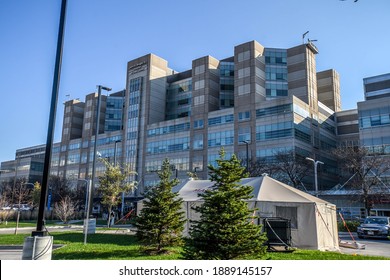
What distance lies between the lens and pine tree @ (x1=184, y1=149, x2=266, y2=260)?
970 cm

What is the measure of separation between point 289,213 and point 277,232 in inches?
116

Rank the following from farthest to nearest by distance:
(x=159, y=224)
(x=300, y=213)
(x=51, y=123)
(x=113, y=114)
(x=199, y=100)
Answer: (x=113, y=114)
(x=199, y=100)
(x=300, y=213)
(x=159, y=224)
(x=51, y=123)

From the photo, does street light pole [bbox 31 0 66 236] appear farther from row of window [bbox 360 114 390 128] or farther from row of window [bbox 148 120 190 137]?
row of window [bbox 148 120 190 137]

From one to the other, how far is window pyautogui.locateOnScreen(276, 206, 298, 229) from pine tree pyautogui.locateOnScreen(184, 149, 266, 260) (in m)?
8.17

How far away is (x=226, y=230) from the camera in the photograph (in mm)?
9719

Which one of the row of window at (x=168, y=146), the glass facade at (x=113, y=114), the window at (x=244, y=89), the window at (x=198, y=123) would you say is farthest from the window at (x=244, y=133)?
the glass facade at (x=113, y=114)

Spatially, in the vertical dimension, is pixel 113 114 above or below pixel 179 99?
above

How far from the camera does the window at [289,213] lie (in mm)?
17812

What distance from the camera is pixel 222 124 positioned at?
68.6 m

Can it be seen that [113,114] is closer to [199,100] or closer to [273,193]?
[199,100]

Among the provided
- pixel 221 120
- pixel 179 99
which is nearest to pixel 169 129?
pixel 179 99
